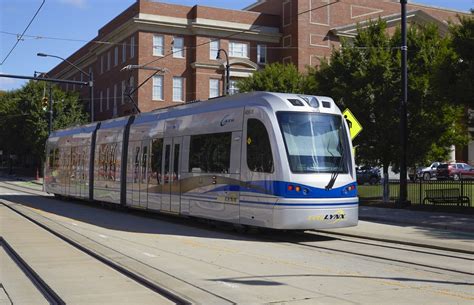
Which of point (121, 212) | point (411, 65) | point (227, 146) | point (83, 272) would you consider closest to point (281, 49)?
point (411, 65)

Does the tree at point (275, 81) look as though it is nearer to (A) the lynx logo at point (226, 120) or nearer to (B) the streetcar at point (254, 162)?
(B) the streetcar at point (254, 162)

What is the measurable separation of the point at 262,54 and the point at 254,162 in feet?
147

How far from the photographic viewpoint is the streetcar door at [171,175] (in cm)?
1603

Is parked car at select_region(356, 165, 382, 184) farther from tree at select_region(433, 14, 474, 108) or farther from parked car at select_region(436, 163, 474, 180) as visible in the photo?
tree at select_region(433, 14, 474, 108)

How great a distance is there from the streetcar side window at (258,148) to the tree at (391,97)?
11.5 metres

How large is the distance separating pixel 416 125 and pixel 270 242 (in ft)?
42.9

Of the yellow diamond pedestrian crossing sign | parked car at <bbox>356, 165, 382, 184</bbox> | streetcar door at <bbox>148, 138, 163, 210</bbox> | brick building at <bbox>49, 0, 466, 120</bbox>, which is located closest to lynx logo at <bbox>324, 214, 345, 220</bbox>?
streetcar door at <bbox>148, 138, 163, 210</bbox>

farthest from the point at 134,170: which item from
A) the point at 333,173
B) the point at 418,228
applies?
the point at 418,228

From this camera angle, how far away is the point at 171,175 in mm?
16312

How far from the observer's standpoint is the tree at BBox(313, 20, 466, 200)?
2320cm

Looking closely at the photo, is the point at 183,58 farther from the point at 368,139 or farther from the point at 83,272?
the point at 83,272

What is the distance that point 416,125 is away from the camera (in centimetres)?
2330

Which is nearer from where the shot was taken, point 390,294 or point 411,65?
point 390,294

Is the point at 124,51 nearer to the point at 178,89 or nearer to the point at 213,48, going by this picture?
the point at 178,89
